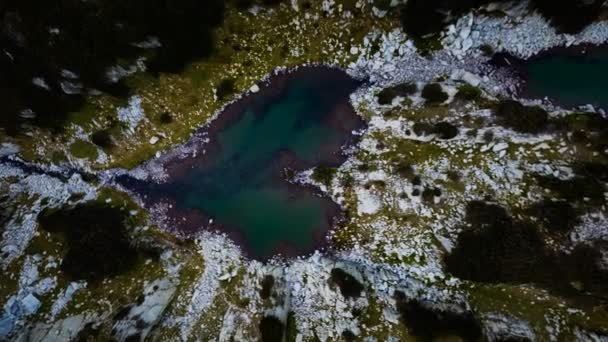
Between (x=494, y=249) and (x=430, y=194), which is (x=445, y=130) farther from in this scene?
(x=494, y=249)

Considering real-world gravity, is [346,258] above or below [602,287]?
above

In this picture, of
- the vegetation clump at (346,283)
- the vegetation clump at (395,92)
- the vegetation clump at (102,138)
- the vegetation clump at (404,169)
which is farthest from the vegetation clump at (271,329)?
the vegetation clump at (102,138)

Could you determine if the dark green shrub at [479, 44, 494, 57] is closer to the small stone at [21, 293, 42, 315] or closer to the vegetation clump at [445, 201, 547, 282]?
the vegetation clump at [445, 201, 547, 282]

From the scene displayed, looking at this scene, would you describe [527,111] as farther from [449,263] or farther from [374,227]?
[374,227]

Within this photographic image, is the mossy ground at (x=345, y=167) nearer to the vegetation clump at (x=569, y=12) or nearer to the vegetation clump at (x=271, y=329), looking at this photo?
the vegetation clump at (x=271, y=329)

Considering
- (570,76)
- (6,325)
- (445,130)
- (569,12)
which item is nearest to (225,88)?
(445,130)

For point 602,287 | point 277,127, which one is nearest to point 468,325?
point 602,287

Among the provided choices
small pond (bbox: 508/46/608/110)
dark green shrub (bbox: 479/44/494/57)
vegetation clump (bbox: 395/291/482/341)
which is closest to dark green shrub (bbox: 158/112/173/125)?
vegetation clump (bbox: 395/291/482/341)
